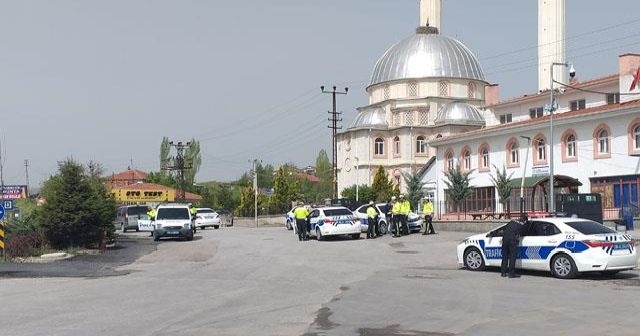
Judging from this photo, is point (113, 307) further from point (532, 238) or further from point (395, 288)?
point (532, 238)

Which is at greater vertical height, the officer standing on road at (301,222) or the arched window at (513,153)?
the arched window at (513,153)

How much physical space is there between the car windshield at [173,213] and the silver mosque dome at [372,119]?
48.6 m

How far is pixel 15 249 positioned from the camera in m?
27.0

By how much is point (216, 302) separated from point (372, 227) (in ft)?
70.5

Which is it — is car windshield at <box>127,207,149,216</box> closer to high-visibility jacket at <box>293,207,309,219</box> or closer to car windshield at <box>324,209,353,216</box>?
high-visibility jacket at <box>293,207,309,219</box>

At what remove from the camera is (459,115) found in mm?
81625

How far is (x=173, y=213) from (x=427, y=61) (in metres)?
51.9

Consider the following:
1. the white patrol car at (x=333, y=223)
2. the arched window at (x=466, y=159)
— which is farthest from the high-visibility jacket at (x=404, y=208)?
the arched window at (x=466, y=159)

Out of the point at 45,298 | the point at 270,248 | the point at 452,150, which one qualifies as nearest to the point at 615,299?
the point at 45,298

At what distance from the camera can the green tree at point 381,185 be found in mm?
76419

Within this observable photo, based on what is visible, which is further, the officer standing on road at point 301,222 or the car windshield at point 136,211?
the car windshield at point 136,211

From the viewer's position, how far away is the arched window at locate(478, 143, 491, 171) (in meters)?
58.3

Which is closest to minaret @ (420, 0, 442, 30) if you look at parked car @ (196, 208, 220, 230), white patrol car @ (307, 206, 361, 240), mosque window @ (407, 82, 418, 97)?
mosque window @ (407, 82, 418, 97)

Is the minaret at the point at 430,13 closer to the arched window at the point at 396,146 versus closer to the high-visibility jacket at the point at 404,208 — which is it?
the arched window at the point at 396,146
